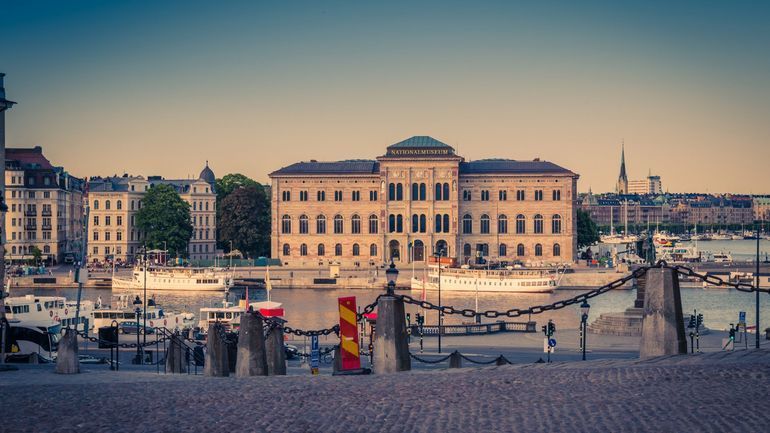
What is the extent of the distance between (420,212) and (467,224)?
4623 millimetres

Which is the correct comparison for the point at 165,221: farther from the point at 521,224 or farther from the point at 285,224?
the point at 521,224

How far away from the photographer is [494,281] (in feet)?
288

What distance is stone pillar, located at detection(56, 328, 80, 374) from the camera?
22.6 m

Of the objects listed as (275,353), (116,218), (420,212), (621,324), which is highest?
(420,212)

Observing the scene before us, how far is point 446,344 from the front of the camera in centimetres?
4634

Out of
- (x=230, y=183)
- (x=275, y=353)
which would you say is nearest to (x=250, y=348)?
(x=275, y=353)

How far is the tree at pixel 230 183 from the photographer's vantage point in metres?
127

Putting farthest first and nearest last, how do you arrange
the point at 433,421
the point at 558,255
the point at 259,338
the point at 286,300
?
1. the point at 558,255
2. the point at 286,300
3. the point at 259,338
4. the point at 433,421

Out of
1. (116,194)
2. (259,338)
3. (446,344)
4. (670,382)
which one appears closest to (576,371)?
(670,382)

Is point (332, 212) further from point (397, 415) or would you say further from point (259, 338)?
point (397, 415)

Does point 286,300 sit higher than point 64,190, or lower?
lower

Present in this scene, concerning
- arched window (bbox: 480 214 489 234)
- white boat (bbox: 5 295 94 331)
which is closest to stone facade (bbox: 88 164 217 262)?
arched window (bbox: 480 214 489 234)

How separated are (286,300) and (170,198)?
1348 inches

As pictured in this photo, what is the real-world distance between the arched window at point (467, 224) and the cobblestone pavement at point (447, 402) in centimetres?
9272
